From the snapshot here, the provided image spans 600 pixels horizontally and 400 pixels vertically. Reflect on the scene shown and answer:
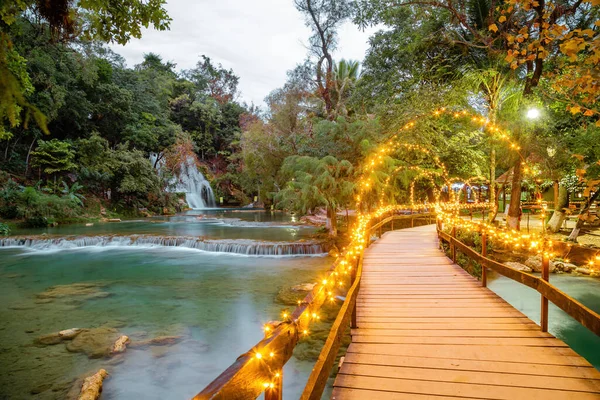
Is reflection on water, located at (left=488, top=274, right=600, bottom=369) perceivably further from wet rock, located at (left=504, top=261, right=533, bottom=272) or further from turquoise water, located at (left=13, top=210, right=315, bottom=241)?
turquoise water, located at (left=13, top=210, right=315, bottom=241)

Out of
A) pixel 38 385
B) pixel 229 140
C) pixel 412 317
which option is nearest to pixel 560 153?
pixel 412 317

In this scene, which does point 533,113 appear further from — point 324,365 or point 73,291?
point 73,291

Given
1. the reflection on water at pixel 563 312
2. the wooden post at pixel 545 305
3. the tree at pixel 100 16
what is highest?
the tree at pixel 100 16

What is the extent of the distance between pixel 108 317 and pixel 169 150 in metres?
29.6

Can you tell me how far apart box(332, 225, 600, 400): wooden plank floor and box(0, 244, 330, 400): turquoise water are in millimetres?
2337

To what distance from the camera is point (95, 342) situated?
6852mm

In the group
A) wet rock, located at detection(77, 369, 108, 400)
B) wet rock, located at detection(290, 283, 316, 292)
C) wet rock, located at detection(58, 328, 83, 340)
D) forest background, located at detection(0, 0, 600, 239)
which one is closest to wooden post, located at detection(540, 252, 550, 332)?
forest background, located at detection(0, 0, 600, 239)

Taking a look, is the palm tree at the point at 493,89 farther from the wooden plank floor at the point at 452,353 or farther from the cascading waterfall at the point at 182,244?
the wooden plank floor at the point at 452,353

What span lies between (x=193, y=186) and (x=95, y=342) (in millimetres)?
34673

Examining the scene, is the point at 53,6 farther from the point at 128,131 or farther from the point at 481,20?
the point at 128,131

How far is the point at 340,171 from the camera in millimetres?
15461

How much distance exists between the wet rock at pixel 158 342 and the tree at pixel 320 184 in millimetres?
7996

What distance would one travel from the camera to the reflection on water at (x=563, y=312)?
25.3 feet

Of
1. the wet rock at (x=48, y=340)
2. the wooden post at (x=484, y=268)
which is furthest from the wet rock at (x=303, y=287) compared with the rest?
the wet rock at (x=48, y=340)
